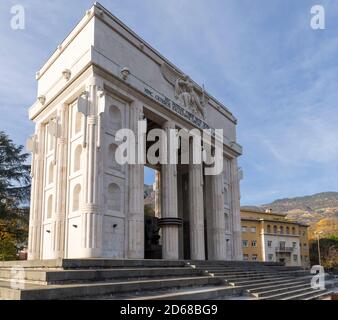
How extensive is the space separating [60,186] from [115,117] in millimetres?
4987

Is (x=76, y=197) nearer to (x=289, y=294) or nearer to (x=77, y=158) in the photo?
(x=77, y=158)

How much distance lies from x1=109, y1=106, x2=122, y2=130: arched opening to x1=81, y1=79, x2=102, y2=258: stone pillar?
70.3 inches

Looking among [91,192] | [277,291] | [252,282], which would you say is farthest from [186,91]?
[277,291]

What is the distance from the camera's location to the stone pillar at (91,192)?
59.5ft

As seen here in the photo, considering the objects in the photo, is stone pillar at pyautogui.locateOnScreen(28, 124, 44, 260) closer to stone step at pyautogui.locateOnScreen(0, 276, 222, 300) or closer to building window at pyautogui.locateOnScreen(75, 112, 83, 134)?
building window at pyautogui.locateOnScreen(75, 112, 83, 134)

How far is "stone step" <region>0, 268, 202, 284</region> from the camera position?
→ 410 inches

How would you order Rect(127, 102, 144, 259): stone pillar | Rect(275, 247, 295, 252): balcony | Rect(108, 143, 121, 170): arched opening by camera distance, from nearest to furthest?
Rect(127, 102, 144, 259): stone pillar, Rect(108, 143, 121, 170): arched opening, Rect(275, 247, 295, 252): balcony

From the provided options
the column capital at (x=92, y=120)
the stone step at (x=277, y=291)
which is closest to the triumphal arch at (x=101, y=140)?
the column capital at (x=92, y=120)

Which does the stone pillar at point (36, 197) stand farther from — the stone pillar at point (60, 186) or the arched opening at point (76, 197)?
the arched opening at point (76, 197)

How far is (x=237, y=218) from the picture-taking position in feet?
109

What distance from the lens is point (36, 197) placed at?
2397 cm

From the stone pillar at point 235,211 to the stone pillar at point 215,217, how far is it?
2817 mm

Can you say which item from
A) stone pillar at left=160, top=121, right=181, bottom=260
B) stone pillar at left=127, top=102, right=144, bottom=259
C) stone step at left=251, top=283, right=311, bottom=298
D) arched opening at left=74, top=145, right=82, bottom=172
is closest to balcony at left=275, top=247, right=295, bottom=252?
stone pillar at left=160, top=121, right=181, bottom=260
